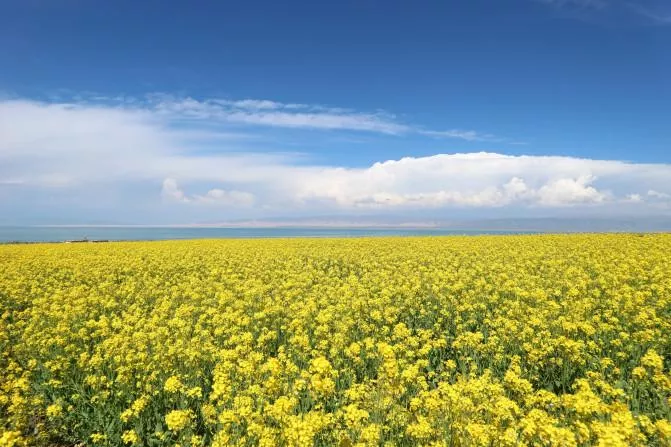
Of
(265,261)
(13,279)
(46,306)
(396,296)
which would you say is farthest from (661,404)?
(13,279)

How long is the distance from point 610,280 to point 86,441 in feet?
54.5

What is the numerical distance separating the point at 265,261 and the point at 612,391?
65.4 ft

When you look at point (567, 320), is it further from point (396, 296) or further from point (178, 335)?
point (178, 335)

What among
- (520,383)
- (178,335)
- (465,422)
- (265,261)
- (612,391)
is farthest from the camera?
(265,261)

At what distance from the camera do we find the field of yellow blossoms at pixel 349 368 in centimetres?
545

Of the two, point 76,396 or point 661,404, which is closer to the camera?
point 661,404

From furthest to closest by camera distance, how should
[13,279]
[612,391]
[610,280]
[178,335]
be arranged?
[13,279] → [610,280] → [178,335] → [612,391]

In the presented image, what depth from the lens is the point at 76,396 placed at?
7.46 meters

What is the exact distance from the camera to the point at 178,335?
1020 cm

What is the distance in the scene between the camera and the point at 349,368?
843 cm

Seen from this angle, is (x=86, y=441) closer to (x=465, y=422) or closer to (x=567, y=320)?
(x=465, y=422)

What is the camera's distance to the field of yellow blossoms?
17.9 feet

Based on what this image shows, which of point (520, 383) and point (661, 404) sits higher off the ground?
point (520, 383)

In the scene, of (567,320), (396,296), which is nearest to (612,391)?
(567,320)
